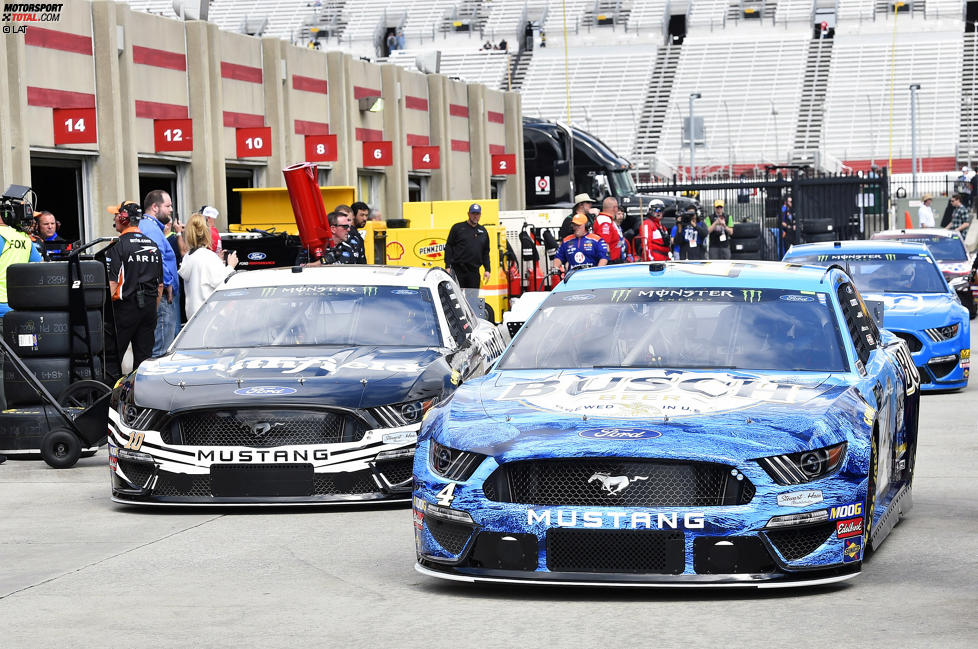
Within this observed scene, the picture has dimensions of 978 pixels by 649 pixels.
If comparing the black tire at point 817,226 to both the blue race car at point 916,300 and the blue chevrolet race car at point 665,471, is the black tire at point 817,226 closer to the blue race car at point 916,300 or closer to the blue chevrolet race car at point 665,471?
the blue race car at point 916,300

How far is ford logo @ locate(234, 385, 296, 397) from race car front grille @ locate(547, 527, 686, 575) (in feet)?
10.4

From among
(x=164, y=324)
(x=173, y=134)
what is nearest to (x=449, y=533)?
(x=164, y=324)

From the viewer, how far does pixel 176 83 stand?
26.6 metres

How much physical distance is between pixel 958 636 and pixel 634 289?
2.84 metres

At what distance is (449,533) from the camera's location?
6699 millimetres

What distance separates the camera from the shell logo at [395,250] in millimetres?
23094

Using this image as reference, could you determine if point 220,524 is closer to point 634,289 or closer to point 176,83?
point 634,289

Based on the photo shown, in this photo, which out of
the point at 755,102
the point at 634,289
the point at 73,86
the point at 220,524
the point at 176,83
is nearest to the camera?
the point at 634,289

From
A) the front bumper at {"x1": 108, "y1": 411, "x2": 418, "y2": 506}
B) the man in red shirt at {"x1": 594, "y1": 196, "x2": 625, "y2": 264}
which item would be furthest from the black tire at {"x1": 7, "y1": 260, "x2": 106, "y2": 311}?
the man in red shirt at {"x1": 594, "y1": 196, "x2": 625, "y2": 264}

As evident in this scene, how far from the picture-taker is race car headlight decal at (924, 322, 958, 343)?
15812 mm

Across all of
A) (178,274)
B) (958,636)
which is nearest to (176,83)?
(178,274)

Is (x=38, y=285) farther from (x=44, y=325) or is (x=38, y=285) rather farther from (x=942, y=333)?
(x=942, y=333)

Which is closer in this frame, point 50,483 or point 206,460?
point 206,460

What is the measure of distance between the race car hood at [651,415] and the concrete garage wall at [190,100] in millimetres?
15692
